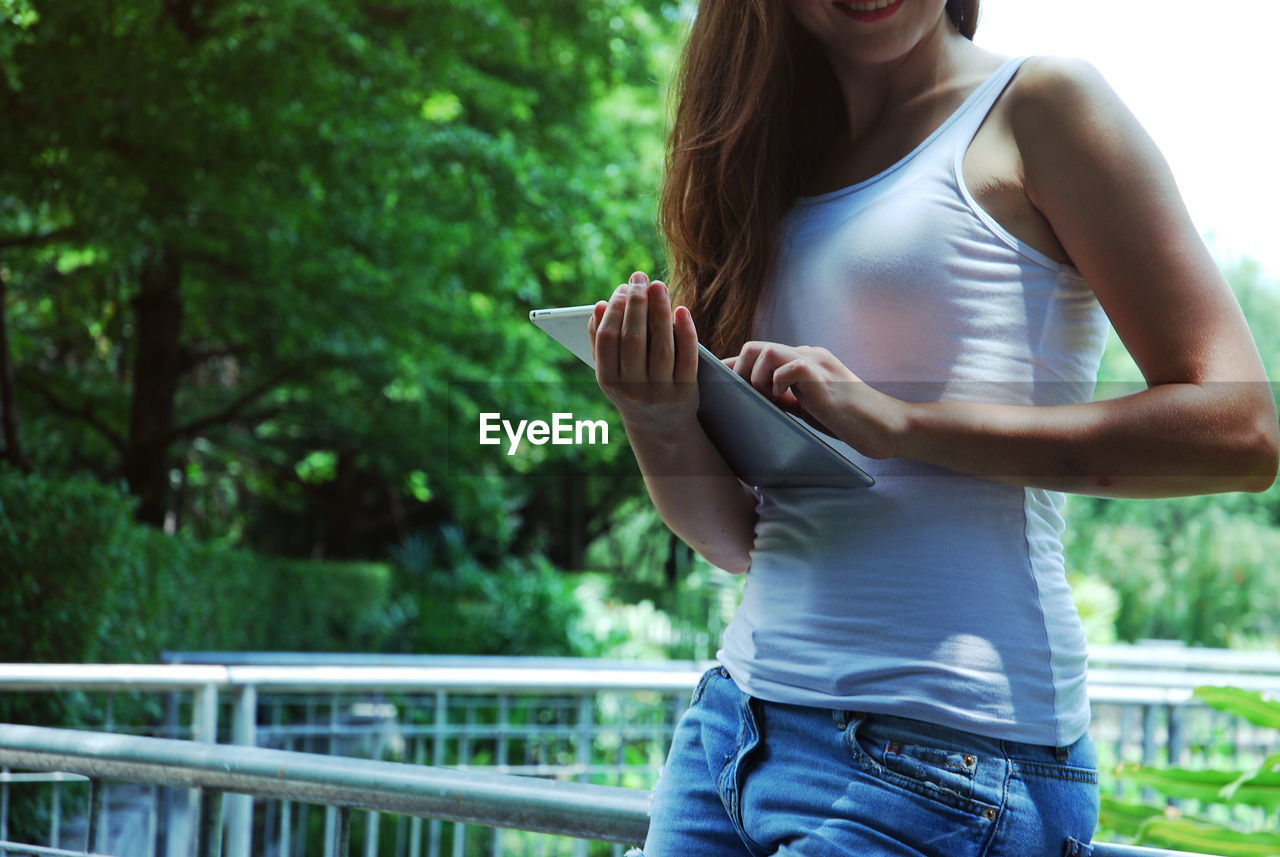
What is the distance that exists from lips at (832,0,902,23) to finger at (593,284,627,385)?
0.41m

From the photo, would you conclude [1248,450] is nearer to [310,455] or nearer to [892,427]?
[892,427]

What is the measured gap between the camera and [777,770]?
0.99 metres

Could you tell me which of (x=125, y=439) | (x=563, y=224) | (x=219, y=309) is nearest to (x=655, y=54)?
(x=563, y=224)

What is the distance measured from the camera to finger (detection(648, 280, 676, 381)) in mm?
977

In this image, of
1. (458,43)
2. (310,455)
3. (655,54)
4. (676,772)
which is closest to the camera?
(676,772)

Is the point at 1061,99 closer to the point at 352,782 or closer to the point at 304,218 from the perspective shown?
the point at 352,782

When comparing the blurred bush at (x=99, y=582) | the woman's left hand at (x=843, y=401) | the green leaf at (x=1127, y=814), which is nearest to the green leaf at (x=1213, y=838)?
the green leaf at (x=1127, y=814)

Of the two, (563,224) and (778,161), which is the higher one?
(563,224)

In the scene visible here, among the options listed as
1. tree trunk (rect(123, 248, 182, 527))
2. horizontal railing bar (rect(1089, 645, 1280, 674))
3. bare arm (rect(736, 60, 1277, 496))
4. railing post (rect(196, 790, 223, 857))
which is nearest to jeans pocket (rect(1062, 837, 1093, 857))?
bare arm (rect(736, 60, 1277, 496))

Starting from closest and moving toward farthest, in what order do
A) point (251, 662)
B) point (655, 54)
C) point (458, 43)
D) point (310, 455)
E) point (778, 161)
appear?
point (778, 161), point (251, 662), point (458, 43), point (655, 54), point (310, 455)

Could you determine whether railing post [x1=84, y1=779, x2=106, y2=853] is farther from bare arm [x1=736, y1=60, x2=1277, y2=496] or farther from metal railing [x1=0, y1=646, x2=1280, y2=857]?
bare arm [x1=736, y1=60, x2=1277, y2=496]

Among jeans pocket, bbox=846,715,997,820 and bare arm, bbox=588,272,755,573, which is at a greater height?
bare arm, bbox=588,272,755,573

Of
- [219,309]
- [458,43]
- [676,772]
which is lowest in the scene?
[676,772]

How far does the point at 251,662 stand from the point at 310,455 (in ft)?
27.5
